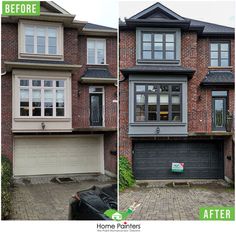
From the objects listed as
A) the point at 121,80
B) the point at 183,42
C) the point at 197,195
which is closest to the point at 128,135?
the point at 121,80

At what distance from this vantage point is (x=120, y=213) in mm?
2717

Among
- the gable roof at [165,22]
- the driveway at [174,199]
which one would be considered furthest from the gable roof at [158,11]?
the driveway at [174,199]

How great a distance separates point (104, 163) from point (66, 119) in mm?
596

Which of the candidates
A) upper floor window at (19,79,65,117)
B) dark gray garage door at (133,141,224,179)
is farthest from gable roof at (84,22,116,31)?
dark gray garage door at (133,141,224,179)

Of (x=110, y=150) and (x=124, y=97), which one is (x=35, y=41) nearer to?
(x=124, y=97)

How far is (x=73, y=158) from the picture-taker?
2.78 m

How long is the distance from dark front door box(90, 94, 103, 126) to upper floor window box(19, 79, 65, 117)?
29 cm

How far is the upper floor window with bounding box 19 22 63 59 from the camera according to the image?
2.64 metres

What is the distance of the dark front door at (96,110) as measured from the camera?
8.96 ft

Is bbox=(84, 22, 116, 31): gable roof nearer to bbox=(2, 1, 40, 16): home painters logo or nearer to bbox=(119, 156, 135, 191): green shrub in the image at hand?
bbox=(2, 1, 40, 16): home painters logo

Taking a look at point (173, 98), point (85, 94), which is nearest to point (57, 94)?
point (85, 94)

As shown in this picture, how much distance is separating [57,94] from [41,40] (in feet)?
1.84

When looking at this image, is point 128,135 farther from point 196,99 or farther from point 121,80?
point 196,99
